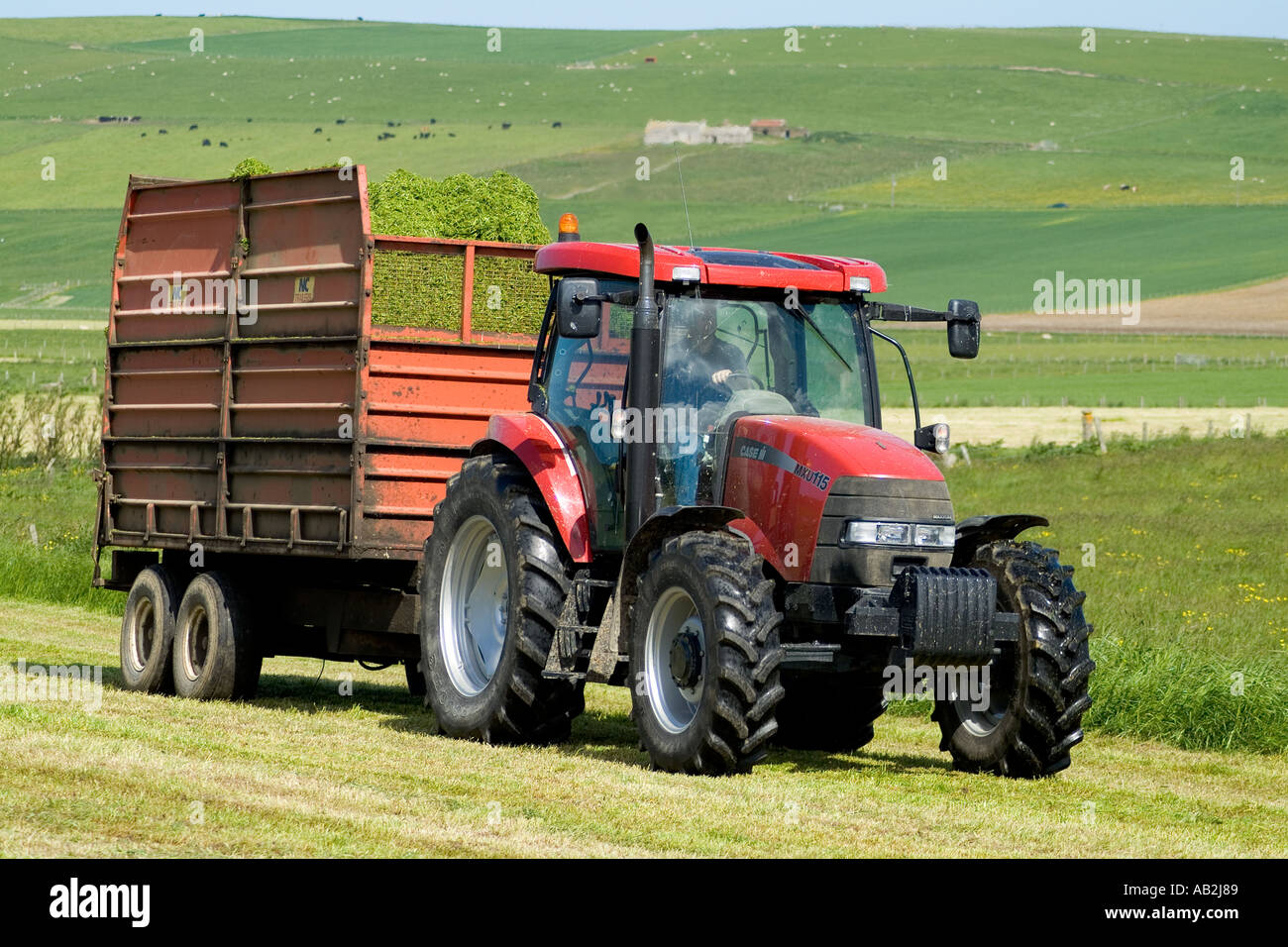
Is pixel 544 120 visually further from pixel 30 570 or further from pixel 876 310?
pixel 876 310

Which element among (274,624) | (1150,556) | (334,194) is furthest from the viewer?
(1150,556)

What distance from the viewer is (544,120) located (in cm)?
13312

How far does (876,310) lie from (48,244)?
96640 mm

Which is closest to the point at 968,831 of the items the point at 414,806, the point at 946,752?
the point at 414,806

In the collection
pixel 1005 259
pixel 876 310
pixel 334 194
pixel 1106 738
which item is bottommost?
pixel 1106 738

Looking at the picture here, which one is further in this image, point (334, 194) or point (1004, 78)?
point (1004, 78)

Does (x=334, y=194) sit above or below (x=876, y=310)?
above

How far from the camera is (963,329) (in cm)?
967

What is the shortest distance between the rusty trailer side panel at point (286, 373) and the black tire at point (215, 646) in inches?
14.2

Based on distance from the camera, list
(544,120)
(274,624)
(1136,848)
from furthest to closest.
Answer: (544,120) → (274,624) → (1136,848)

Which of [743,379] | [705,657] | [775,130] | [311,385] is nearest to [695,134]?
[775,130]

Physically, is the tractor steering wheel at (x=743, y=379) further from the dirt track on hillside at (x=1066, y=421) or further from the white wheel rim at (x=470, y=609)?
the dirt track on hillside at (x=1066, y=421)

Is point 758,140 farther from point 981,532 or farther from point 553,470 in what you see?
point 981,532

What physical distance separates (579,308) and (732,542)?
1425 millimetres
